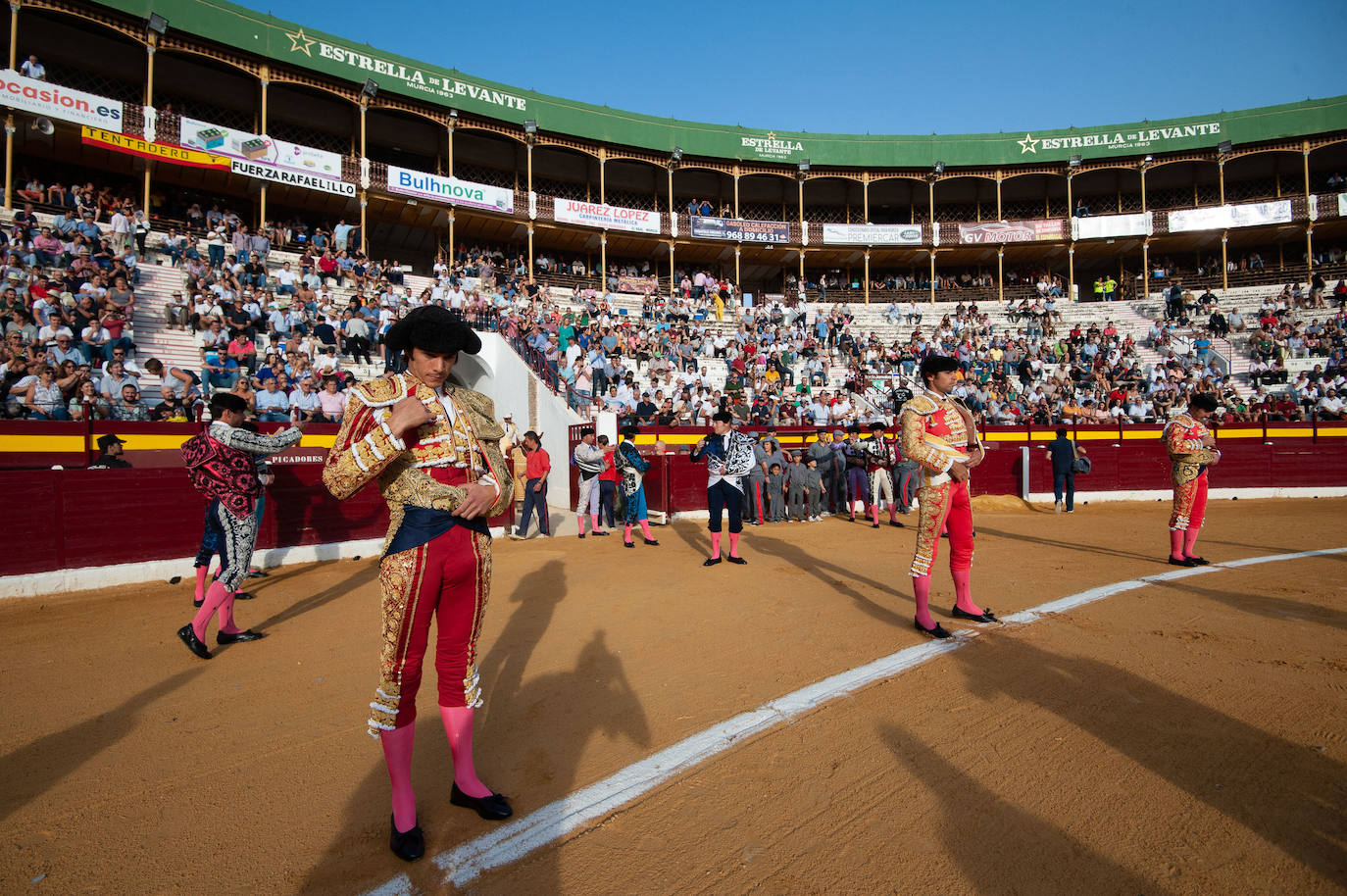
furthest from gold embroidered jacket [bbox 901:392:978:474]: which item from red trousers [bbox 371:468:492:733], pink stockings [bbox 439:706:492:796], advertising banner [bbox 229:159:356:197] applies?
advertising banner [bbox 229:159:356:197]

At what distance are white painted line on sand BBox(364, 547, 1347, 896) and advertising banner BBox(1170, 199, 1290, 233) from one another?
3233 cm

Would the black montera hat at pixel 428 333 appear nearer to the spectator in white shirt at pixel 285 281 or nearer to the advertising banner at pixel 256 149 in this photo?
the spectator in white shirt at pixel 285 281

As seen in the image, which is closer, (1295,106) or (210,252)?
(210,252)

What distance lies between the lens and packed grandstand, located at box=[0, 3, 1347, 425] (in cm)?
1321

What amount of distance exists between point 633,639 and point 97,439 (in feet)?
23.3

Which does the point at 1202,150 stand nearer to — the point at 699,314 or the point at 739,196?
the point at 739,196

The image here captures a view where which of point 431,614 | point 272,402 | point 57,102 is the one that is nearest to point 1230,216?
point 272,402

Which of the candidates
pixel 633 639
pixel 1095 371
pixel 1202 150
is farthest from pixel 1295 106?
pixel 633 639

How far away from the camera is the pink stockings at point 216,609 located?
15.1 ft

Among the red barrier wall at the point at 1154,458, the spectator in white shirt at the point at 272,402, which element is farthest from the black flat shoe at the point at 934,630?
the red barrier wall at the point at 1154,458

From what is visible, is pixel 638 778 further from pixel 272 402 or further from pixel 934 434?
pixel 272 402

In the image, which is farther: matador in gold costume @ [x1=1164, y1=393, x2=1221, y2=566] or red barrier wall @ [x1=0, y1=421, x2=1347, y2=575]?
matador in gold costume @ [x1=1164, y1=393, x2=1221, y2=566]

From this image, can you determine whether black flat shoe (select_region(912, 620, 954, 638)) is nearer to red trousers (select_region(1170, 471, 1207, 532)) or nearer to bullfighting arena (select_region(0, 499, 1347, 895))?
bullfighting arena (select_region(0, 499, 1347, 895))

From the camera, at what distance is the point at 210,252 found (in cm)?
1572
